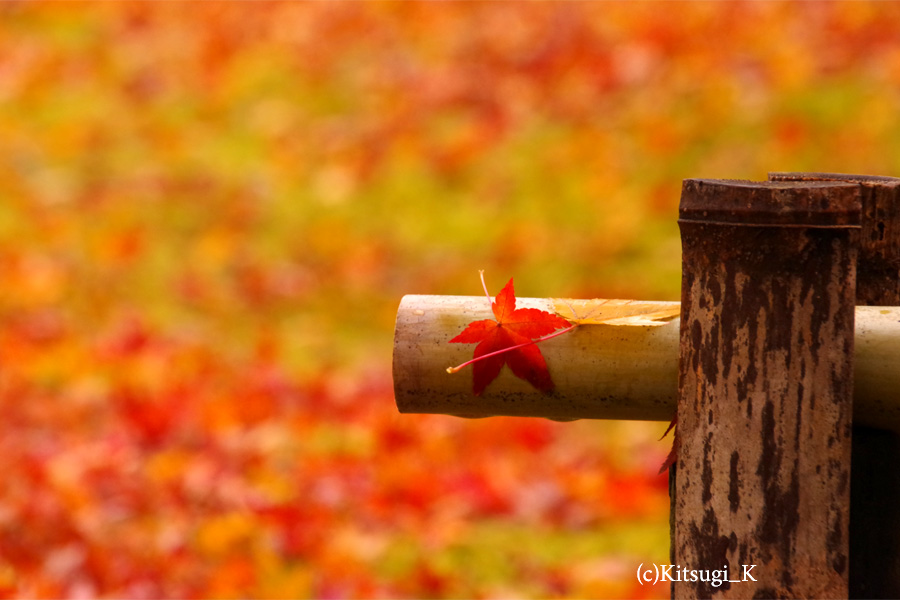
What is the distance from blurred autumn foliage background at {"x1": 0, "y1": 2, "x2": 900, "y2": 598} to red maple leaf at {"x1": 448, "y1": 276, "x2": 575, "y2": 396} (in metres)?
1.61

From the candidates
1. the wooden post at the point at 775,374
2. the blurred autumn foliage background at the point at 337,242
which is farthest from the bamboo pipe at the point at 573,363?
the blurred autumn foliage background at the point at 337,242

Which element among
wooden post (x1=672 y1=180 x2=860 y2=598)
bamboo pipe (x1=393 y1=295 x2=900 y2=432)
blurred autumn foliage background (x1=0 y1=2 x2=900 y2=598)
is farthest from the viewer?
blurred autumn foliage background (x1=0 y1=2 x2=900 y2=598)

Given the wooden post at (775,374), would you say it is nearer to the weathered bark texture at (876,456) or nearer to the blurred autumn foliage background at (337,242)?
the weathered bark texture at (876,456)

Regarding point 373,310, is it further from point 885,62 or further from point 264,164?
point 885,62

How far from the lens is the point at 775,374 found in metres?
1.15

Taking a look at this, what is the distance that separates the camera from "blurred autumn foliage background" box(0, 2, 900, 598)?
307 centimetres

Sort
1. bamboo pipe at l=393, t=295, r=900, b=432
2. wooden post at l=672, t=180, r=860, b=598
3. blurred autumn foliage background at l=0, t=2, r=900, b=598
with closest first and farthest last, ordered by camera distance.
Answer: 1. wooden post at l=672, t=180, r=860, b=598
2. bamboo pipe at l=393, t=295, r=900, b=432
3. blurred autumn foliage background at l=0, t=2, r=900, b=598

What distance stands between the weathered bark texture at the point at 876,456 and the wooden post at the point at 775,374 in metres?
0.22

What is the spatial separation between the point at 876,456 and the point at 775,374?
0.33 metres

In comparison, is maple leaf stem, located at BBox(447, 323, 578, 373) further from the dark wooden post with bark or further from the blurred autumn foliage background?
the blurred autumn foliage background

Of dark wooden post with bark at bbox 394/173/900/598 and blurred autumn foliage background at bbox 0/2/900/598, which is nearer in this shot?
dark wooden post with bark at bbox 394/173/900/598

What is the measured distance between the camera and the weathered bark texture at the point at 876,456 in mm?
1328

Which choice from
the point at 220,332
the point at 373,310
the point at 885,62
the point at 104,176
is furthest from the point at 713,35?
the point at 104,176

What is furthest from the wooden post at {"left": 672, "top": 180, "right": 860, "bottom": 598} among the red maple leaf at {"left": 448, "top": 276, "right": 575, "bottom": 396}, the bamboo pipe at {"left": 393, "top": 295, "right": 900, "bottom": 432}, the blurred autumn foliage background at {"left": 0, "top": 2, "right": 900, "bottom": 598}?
the blurred autumn foliage background at {"left": 0, "top": 2, "right": 900, "bottom": 598}
